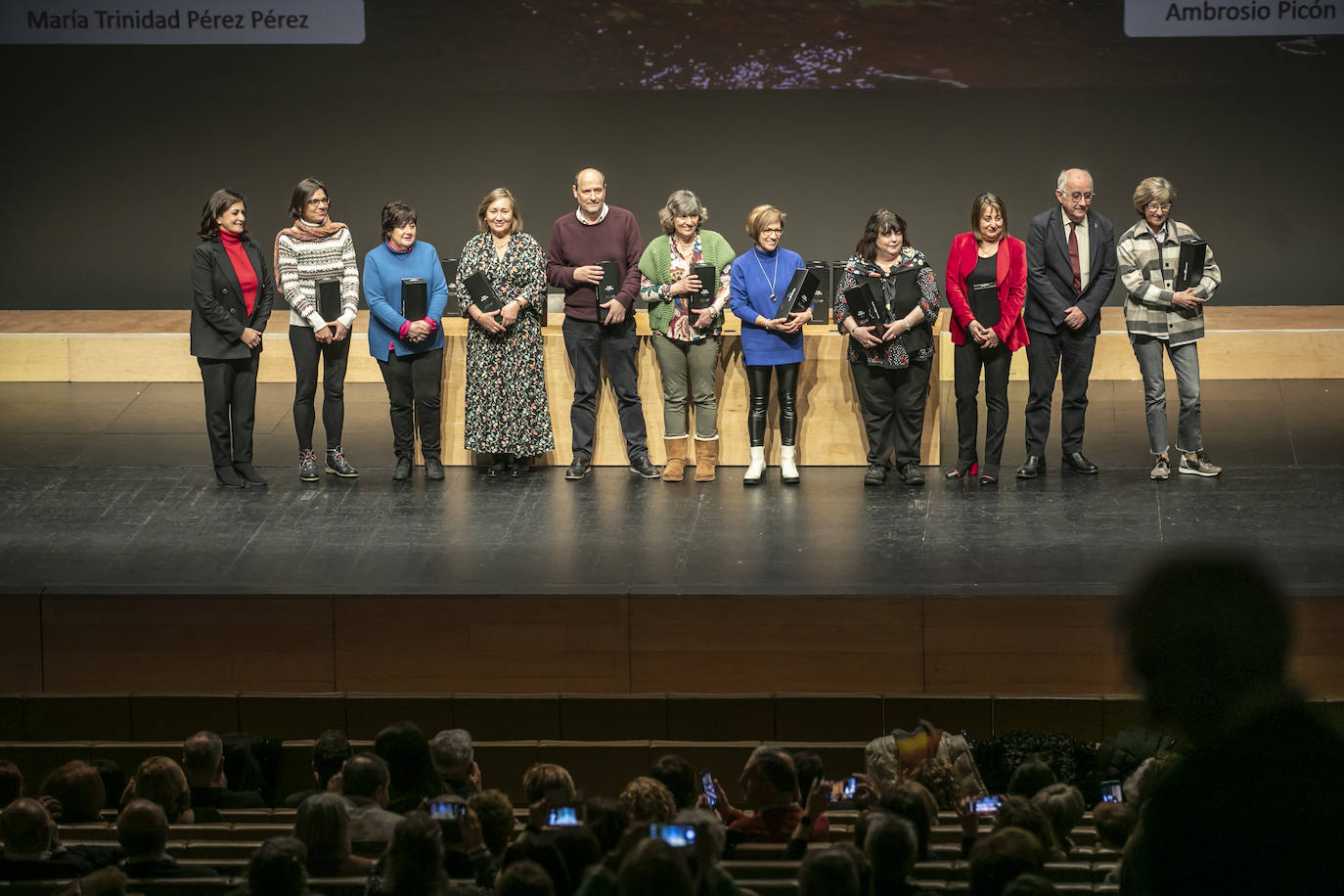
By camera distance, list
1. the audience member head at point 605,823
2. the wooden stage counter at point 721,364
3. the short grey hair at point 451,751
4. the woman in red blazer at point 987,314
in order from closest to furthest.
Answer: the audience member head at point 605,823, the short grey hair at point 451,751, the woman in red blazer at point 987,314, the wooden stage counter at point 721,364

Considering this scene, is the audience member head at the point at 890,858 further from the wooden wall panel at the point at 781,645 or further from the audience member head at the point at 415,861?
the wooden wall panel at the point at 781,645

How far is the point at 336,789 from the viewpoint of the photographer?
420 centimetres

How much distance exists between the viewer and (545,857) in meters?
3.09

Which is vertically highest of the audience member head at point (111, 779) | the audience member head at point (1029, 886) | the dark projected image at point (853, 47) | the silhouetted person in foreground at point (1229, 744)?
the dark projected image at point (853, 47)

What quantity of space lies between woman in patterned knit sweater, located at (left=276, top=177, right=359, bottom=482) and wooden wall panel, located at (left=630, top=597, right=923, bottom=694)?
2.27 metres

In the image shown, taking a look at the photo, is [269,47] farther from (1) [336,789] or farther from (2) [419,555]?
(1) [336,789]

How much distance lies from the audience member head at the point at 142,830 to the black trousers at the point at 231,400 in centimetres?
407

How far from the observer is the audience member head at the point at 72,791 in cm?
402

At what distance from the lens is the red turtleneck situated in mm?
7289

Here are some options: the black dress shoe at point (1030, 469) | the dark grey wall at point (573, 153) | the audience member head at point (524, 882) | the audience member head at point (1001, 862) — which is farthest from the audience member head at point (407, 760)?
the dark grey wall at point (573, 153)

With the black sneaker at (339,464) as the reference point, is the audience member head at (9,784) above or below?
below

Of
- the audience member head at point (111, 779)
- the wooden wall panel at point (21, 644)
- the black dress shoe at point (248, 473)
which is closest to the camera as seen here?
the audience member head at point (111, 779)

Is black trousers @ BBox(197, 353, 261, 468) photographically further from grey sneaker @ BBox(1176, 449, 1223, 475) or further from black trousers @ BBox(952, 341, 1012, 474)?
grey sneaker @ BBox(1176, 449, 1223, 475)

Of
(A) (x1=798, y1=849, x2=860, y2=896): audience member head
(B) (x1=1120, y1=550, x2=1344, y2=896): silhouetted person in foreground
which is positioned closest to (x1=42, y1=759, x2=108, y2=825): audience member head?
(A) (x1=798, y1=849, x2=860, y2=896): audience member head
